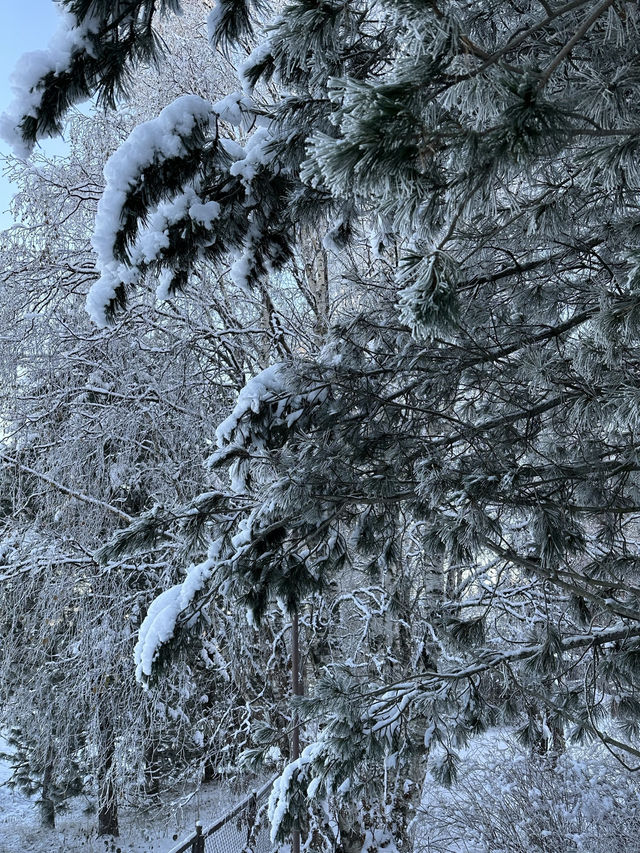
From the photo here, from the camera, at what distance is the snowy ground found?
677cm

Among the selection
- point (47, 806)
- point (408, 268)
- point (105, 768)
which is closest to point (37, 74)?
point (408, 268)

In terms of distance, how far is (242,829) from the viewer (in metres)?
6.09

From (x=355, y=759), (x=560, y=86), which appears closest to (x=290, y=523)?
(x=355, y=759)

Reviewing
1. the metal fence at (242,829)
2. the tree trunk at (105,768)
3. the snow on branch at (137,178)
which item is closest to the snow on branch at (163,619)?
the snow on branch at (137,178)

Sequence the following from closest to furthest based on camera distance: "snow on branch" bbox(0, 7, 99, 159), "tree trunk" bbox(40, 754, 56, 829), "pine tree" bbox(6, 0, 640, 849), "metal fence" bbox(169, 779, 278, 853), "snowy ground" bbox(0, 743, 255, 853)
→ 1. "pine tree" bbox(6, 0, 640, 849)
2. "snow on branch" bbox(0, 7, 99, 159)
3. "metal fence" bbox(169, 779, 278, 853)
4. "snowy ground" bbox(0, 743, 255, 853)
5. "tree trunk" bbox(40, 754, 56, 829)

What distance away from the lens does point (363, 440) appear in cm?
292

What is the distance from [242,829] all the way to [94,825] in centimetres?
186

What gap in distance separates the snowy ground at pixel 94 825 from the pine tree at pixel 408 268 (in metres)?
4.28

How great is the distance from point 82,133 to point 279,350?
123 inches

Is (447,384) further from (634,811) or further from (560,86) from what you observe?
(634,811)

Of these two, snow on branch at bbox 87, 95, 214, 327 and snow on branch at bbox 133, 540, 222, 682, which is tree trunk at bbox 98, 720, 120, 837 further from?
snow on branch at bbox 87, 95, 214, 327

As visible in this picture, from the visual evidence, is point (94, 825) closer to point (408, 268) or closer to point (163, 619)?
point (163, 619)

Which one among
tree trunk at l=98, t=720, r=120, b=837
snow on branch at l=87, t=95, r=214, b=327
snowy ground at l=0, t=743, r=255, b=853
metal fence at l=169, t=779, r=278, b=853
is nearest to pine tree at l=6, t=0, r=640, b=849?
snow on branch at l=87, t=95, r=214, b=327

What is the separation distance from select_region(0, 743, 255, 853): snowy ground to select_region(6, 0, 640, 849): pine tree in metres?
4.28
